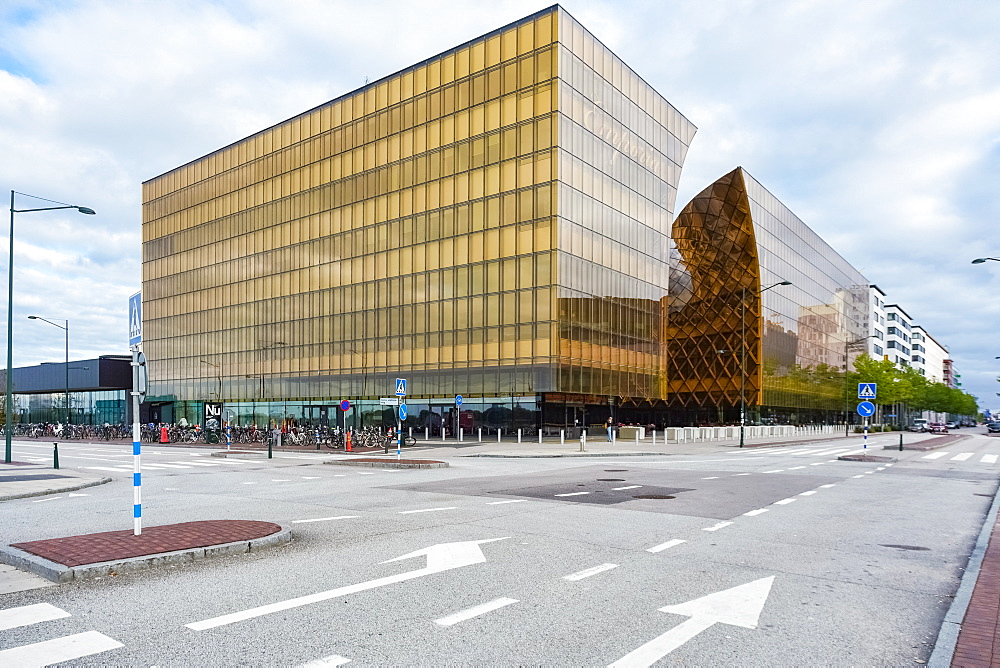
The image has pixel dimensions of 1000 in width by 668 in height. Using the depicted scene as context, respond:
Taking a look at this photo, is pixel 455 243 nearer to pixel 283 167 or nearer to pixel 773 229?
pixel 283 167

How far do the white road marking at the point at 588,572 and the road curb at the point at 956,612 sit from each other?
3415 millimetres

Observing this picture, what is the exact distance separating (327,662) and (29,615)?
10.4ft

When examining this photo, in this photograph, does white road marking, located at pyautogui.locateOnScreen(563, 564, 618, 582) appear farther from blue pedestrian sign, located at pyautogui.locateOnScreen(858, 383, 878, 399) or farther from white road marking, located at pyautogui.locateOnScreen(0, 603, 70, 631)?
blue pedestrian sign, located at pyautogui.locateOnScreen(858, 383, 878, 399)

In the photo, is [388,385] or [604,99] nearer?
[604,99]

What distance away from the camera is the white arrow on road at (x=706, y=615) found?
18.5 feet

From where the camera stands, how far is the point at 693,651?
5.77 meters

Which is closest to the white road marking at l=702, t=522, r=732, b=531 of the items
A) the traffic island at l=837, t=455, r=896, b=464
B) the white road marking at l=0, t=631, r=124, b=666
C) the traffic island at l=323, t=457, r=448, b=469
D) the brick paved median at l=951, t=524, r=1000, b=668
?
the brick paved median at l=951, t=524, r=1000, b=668

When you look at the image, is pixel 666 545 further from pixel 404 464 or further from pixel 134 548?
pixel 404 464

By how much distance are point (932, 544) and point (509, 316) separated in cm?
4149

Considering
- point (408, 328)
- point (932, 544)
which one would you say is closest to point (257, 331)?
point (408, 328)

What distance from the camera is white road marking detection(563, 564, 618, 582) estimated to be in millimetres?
8125

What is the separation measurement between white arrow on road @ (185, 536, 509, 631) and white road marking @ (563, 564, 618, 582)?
48.2 inches

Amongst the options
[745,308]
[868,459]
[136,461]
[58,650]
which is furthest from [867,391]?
[745,308]

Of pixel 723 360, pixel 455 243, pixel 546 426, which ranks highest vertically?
pixel 455 243
